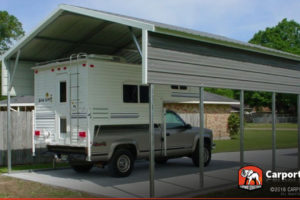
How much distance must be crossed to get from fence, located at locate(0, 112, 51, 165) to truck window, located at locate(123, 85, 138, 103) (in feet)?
13.1

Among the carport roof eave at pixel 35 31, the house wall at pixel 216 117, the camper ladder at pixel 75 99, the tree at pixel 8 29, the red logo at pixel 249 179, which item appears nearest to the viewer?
the red logo at pixel 249 179

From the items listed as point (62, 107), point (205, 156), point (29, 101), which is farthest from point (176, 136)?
point (29, 101)

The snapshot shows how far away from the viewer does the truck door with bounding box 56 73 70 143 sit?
36.6 ft

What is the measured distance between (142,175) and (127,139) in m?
1.29

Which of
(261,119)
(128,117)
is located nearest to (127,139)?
(128,117)

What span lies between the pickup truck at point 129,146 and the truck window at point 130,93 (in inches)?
29.2

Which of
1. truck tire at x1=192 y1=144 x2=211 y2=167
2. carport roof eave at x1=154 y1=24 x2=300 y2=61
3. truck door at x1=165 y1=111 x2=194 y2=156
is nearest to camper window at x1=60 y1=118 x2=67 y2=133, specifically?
truck door at x1=165 y1=111 x2=194 y2=156

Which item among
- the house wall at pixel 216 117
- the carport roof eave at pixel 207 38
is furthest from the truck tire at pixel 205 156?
the house wall at pixel 216 117

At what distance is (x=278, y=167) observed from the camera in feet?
42.9

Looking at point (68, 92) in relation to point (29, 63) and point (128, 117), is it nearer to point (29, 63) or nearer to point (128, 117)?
point (128, 117)

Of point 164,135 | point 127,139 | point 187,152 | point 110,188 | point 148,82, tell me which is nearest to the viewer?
point 148,82

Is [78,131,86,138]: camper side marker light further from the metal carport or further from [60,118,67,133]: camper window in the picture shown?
the metal carport

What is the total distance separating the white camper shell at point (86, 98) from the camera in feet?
34.5

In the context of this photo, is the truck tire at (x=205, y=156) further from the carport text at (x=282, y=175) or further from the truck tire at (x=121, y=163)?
the truck tire at (x=121, y=163)
